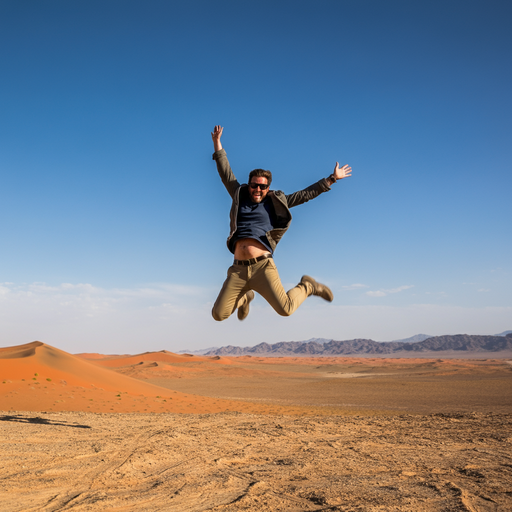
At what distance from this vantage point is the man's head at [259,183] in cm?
573

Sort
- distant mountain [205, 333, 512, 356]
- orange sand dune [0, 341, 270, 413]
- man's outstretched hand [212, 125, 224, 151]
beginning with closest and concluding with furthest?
man's outstretched hand [212, 125, 224, 151] → orange sand dune [0, 341, 270, 413] → distant mountain [205, 333, 512, 356]

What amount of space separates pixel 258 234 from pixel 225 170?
111cm

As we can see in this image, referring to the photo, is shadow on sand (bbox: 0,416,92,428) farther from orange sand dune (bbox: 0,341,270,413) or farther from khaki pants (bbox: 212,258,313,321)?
khaki pants (bbox: 212,258,313,321)

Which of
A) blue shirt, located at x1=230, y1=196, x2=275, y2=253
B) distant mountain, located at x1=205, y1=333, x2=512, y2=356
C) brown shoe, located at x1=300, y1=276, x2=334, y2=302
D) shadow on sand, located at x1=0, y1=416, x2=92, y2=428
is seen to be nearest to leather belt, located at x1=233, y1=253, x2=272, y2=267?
blue shirt, located at x1=230, y1=196, x2=275, y2=253

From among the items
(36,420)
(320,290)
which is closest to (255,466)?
(320,290)

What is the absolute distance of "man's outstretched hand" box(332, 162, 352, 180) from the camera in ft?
19.4

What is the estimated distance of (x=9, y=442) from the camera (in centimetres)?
774

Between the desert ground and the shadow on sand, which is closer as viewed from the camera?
the desert ground

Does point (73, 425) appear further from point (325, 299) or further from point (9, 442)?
point (325, 299)

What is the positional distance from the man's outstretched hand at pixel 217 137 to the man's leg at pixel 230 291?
1.80 m

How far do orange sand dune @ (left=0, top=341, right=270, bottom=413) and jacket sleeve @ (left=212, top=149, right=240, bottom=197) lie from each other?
1069cm

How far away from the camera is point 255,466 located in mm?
6125

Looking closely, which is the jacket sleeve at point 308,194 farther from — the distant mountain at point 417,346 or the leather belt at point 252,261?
the distant mountain at point 417,346

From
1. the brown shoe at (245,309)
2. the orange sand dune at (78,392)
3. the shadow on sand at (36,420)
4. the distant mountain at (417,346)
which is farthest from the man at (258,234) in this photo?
the distant mountain at (417,346)
